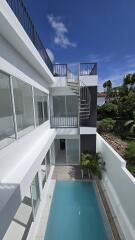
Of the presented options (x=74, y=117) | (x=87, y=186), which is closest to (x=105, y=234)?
(x=87, y=186)

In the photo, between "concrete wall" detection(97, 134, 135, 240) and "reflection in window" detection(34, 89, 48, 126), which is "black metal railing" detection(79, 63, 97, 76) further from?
"concrete wall" detection(97, 134, 135, 240)

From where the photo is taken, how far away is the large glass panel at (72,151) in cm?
866

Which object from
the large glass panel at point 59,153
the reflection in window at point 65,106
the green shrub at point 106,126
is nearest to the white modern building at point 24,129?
the reflection in window at point 65,106

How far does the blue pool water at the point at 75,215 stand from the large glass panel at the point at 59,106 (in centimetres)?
403

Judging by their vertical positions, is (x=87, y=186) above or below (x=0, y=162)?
below

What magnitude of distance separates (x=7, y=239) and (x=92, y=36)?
31.1 feet

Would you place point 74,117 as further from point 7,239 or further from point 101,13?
point 7,239

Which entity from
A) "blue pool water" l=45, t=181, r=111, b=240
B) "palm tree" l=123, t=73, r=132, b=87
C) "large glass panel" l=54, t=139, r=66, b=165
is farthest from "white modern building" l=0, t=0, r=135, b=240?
"palm tree" l=123, t=73, r=132, b=87

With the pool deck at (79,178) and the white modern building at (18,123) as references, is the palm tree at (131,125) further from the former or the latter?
the white modern building at (18,123)

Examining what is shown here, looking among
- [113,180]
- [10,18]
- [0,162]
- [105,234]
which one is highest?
[10,18]

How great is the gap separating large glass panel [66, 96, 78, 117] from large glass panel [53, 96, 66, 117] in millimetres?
252

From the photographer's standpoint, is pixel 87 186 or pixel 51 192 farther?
pixel 87 186

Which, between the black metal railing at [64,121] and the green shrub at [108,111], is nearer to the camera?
the black metal railing at [64,121]

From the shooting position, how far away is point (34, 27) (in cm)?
443
